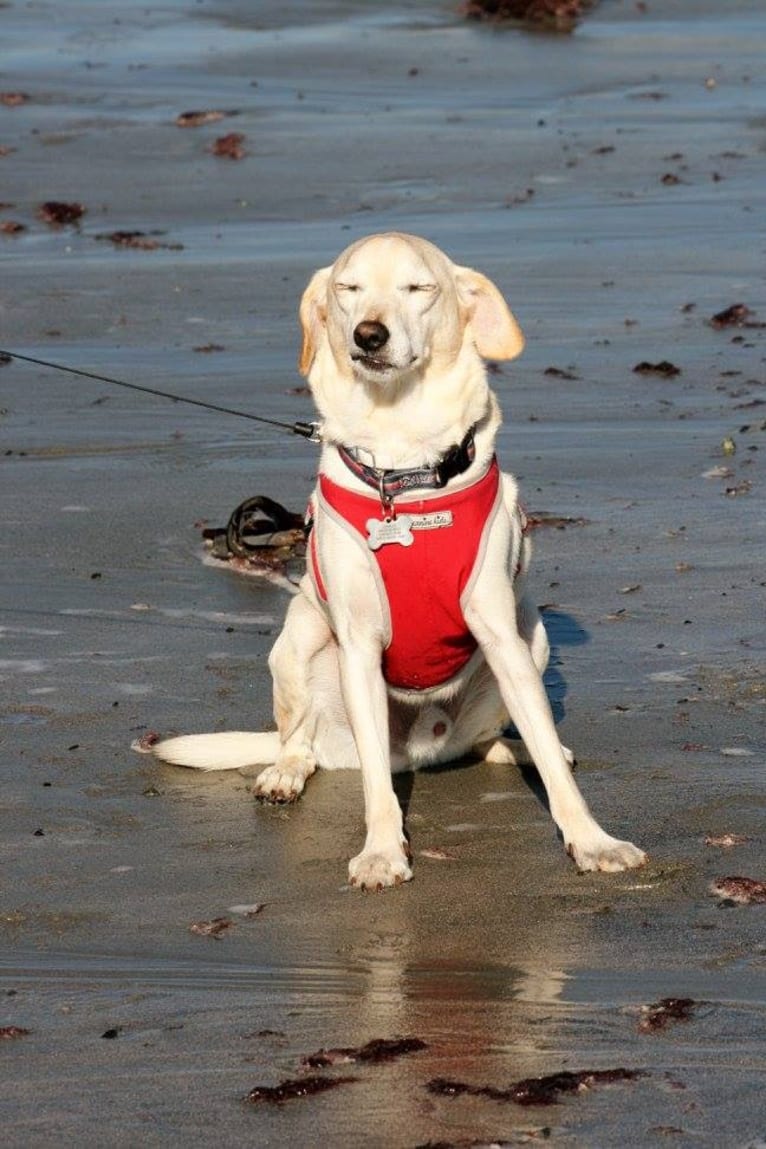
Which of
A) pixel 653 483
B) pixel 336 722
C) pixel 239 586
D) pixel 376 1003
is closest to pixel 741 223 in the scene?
pixel 653 483

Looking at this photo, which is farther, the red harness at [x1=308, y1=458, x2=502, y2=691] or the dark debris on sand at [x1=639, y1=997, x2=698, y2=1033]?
the red harness at [x1=308, y1=458, x2=502, y2=691]

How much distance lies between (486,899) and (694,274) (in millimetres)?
7223

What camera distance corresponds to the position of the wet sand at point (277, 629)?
12.1 ft

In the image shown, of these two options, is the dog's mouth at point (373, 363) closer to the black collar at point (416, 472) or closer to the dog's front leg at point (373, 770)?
the black collar at point (416, 472)

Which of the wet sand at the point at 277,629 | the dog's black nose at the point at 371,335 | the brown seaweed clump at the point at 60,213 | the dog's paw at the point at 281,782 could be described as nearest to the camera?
the wet sand at the point at 277,629

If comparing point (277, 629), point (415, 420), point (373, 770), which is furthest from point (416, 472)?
point (277, 629)

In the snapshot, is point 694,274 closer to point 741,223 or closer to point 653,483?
point 741,223

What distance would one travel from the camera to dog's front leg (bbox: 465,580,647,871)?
4832 millimetres

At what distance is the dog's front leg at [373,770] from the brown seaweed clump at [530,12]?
17.1 metres

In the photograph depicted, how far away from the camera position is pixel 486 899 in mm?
4578

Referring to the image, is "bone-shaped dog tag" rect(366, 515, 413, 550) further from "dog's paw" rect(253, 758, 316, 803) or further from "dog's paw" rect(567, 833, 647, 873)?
"dog's paw" rect(567, 833, 647, 873)

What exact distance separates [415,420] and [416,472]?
14cm

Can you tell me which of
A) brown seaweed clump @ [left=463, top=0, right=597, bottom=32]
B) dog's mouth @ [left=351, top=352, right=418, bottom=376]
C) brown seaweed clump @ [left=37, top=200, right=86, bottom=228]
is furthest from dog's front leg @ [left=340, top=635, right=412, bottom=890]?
brown seaweed clump @ [left=463, top=0, right=597, bottom=32]

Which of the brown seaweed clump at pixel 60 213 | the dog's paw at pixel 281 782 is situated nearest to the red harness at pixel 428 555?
the dog's paw at pixel 281 782
